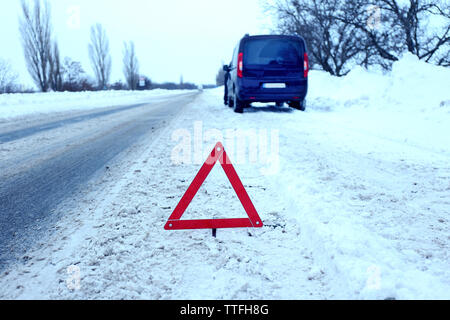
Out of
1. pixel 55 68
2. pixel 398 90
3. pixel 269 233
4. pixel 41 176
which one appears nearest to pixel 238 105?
pixel 398 90

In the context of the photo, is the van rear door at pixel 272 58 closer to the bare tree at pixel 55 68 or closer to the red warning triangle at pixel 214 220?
the red warning triangle at pixel 214 220

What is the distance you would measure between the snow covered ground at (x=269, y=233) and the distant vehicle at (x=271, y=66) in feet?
14.0

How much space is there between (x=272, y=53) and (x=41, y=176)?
6935 millimetres

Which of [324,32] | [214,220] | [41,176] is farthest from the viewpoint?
[324,32]

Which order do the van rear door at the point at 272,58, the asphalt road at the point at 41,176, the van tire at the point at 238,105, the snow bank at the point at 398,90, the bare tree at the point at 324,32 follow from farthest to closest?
the bare tree at the point at 324,32 < the van tire at the point at 238,105 < the van rear door at the point at 272,58 < the snow bank at the point at 398,90 < the asphalt road at the point at 41,176

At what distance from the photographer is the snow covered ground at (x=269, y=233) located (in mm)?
1702

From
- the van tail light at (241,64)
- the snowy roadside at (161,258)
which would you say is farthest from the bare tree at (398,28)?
the snowy roadside at (161,258)

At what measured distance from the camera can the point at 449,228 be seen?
7.64ft

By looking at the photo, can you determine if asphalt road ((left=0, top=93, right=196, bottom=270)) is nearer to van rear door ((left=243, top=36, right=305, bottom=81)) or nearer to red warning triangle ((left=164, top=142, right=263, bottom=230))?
red warning triangle ((left=164, top=142, right=263, bottom=230))

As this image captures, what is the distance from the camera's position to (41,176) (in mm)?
3906

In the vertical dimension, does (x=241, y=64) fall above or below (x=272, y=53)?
below

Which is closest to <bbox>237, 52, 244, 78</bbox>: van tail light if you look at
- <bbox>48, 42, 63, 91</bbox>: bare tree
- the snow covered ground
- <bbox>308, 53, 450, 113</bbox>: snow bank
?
<bbox>308, 53, 450, 113</bbox>: snow bank

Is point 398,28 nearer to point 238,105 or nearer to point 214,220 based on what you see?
point 238,105
